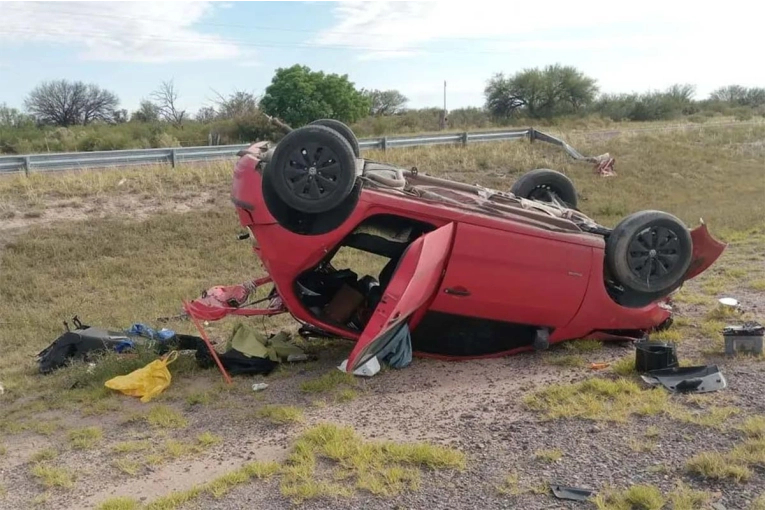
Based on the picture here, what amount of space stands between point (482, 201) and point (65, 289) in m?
7.14

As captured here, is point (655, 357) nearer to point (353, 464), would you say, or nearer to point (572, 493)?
point (572, 493)

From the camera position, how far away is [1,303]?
9594 mm

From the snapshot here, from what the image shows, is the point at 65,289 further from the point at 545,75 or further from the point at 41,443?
the point at 545,75

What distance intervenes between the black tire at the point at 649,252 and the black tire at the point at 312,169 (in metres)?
2.14

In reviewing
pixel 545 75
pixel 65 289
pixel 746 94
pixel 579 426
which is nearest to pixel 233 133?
pixel 65 289

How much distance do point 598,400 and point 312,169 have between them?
97.2 inches

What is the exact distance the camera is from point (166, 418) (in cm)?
466

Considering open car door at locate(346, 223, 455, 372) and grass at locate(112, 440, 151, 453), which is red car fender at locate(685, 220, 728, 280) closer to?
open car door at locate(346, 223, 455, 372)

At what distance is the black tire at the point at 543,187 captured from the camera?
7211 millimetres

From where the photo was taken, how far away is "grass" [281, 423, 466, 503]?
3.52 metres

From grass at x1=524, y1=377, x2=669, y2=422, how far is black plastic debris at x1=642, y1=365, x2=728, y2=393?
5.3 inches

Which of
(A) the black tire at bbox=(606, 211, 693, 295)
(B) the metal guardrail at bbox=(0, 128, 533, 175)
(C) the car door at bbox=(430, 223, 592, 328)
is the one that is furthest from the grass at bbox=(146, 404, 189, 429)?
(B) the metal guardrail at bbox=(0, 128, 533, 175)

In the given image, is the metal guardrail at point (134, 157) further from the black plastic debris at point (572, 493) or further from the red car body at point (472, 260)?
the black plastic debris at point (572, 493)

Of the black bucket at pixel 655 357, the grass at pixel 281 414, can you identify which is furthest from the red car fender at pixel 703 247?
the grass at pixel 281 414
